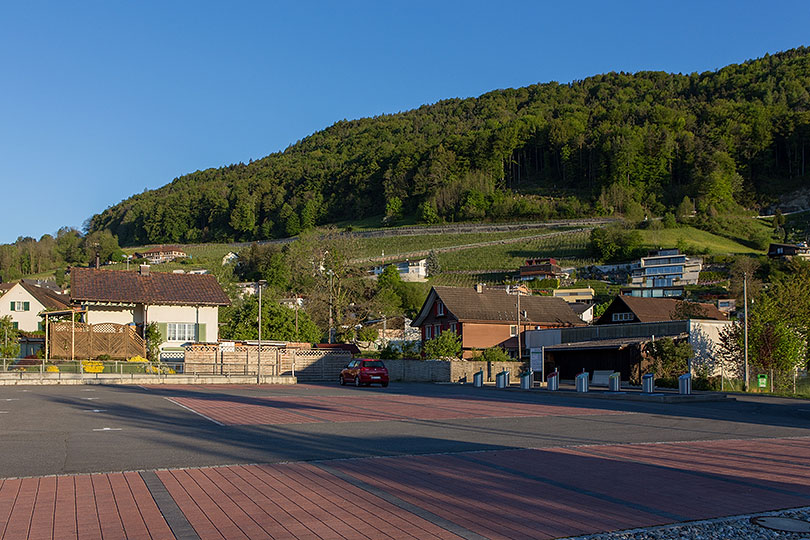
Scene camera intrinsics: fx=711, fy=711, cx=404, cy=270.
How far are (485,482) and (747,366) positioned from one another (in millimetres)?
28279

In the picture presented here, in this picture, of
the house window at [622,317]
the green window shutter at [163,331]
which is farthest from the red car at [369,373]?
the house window at [622,317]

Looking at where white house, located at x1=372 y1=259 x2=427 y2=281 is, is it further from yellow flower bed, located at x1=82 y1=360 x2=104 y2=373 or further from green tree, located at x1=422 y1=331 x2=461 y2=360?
yellow flower bed, located at x1=82 y1=360 x2=104 y2=373

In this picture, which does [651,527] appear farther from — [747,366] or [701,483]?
[747,366]

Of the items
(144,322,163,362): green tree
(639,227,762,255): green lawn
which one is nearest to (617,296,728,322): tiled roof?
(144,322,163,362): green tree

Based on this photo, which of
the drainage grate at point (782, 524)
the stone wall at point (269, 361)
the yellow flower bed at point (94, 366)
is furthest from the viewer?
the stone wall at point (269, 361)

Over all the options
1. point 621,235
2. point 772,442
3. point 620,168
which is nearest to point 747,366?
point 772,442

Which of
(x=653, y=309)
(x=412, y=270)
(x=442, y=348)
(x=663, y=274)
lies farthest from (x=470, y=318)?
(x=663, y=274)

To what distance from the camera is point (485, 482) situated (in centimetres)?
883

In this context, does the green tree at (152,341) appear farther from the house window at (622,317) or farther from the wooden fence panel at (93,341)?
the house window at (622,317)

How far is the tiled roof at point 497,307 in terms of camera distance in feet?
187

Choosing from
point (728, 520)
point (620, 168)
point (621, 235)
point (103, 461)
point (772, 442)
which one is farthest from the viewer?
point (620, 168)

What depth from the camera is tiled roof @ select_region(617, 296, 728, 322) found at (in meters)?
51.5

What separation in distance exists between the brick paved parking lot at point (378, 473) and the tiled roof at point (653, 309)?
3466 centimetres

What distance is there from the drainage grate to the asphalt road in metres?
5.41
